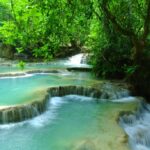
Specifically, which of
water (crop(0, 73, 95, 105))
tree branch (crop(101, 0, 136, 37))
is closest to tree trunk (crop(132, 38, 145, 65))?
tree branch (crop(101, 0, 136, 37))

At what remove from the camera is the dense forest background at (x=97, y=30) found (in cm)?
811

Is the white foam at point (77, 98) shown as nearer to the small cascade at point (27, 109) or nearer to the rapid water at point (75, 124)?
the rapid water at point (75, 124)

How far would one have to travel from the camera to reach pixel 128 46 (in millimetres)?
12906

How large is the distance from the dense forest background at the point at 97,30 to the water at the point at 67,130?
1651 mm

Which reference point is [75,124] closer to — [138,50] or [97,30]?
[138,50]

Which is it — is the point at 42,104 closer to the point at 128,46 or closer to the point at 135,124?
the point at 135,124

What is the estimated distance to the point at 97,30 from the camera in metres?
13.1

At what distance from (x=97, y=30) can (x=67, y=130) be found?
6335 mm

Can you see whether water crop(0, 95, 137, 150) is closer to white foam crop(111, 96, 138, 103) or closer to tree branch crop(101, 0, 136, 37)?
white foam crop(111, 96, 138, 103)

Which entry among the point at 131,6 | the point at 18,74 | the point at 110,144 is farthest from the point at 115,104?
the point at 18,74

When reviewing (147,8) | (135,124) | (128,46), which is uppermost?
(147,8)

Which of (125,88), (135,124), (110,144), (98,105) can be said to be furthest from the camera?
(125,88)

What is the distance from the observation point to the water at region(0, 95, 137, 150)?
666 centimetres

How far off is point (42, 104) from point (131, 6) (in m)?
3.83
